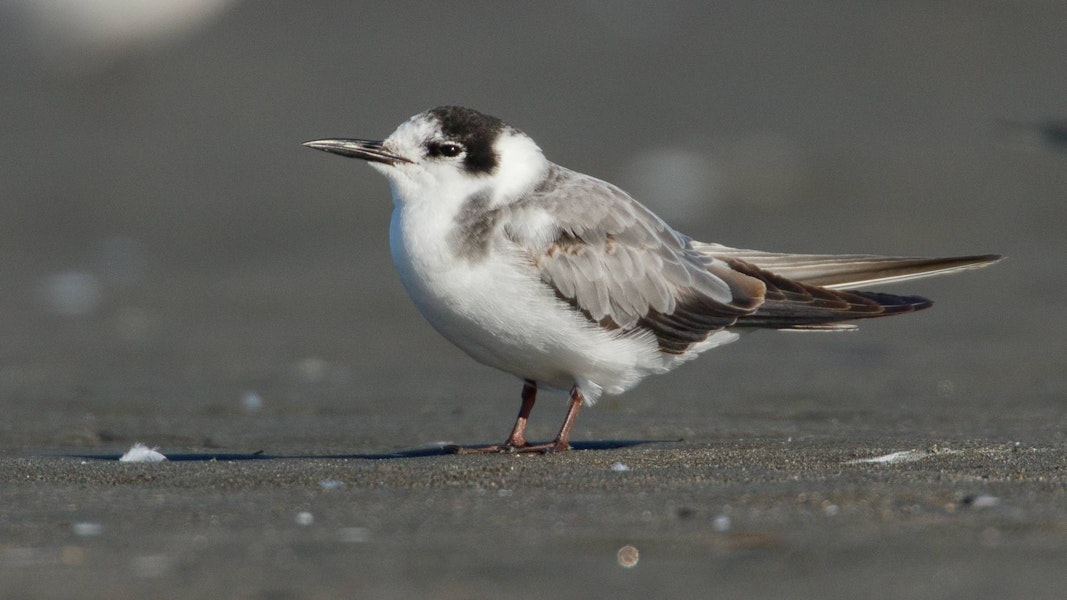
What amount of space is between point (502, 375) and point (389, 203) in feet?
13.3

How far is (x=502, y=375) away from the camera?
27.3ft

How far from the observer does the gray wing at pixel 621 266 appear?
541cm

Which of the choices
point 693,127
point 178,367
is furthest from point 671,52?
point 178,367

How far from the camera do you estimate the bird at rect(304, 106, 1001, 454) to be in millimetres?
5250

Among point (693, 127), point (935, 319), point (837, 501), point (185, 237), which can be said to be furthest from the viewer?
point (693, 127)

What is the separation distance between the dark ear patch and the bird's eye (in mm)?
21

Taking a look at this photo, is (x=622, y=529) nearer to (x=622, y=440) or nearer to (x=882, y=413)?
(x=622, y=440)

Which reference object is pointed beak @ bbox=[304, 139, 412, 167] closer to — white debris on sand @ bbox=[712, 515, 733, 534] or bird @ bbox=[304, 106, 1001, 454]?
bird @ bbox=[304, 106, 1001, 454]

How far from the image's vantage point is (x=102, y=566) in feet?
10.9

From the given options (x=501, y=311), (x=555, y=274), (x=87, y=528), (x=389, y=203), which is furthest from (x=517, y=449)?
(x=389, y=203)

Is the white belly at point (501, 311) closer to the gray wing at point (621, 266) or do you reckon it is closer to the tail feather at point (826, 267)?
the gray wing at point (621, 266)

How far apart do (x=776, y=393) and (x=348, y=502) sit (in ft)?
11.8

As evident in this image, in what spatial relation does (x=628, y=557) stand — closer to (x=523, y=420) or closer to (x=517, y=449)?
(x=517, y=449)

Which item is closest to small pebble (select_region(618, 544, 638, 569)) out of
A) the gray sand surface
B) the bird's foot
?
the gray sand surface
